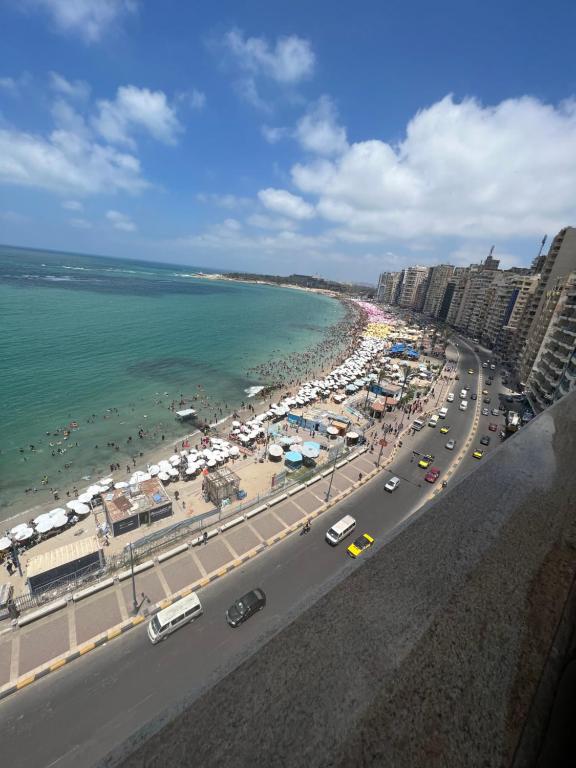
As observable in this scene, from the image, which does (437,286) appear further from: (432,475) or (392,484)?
(392,484)

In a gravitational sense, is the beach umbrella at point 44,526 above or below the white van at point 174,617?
below

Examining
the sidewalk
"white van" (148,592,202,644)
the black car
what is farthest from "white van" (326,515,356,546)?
"white van" (148,592,202,644)

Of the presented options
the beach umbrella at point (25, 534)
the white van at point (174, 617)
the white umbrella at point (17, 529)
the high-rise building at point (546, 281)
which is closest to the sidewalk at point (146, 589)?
the white van at point (174, 617)

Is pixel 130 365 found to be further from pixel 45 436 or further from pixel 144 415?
pixel 45 436

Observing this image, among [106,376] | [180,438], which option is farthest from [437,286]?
[180,438]

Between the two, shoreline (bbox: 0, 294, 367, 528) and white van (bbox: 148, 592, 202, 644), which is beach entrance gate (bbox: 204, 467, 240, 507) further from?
shoreline (bbox: 0, 294, 367, 528)

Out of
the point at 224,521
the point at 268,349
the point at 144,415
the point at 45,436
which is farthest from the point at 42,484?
the point at 268,349

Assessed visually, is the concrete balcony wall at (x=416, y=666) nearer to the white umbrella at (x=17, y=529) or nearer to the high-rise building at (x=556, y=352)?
the white umbrella at (x=17, y=529)
